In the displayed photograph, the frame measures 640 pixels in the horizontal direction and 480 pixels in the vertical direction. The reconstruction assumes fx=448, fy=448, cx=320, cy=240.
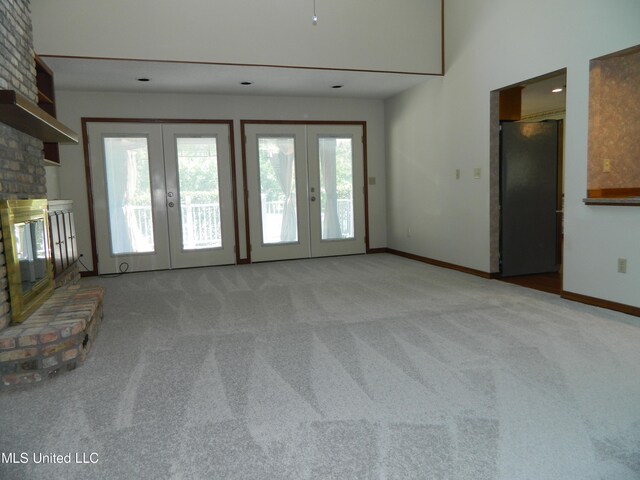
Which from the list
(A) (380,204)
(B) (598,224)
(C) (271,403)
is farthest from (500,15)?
(C) (271,403)

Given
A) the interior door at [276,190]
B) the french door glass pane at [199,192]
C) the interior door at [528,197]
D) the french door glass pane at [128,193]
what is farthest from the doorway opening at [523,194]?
the french door glass pane at [128,193]

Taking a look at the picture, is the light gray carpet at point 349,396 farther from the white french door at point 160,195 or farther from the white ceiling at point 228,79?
the white ceiling at point 228,79

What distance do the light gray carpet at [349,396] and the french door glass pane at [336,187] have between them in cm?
314

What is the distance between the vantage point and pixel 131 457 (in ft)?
5.74

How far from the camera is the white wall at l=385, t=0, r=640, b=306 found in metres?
3.50

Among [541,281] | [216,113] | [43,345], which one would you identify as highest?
[216,113]

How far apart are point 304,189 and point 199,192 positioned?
1523mm

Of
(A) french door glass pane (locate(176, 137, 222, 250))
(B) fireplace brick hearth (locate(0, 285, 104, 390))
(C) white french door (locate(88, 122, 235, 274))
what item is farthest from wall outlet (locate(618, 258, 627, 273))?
(A) french door glass pane (locate(176, 137, 222, 250))

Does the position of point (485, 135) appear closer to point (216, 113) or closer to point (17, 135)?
point (216, 113)

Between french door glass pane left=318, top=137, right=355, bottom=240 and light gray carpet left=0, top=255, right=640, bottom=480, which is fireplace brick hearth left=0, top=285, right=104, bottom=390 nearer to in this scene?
light gray carpet left=0, top=255, right=640, bottom=480

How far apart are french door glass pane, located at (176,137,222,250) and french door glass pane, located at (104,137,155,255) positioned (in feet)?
1.49

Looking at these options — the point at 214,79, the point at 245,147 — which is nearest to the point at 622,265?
the point at 214,79

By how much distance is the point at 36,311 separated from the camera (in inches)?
116

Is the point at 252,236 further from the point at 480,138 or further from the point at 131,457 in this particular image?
the point at 131,457
